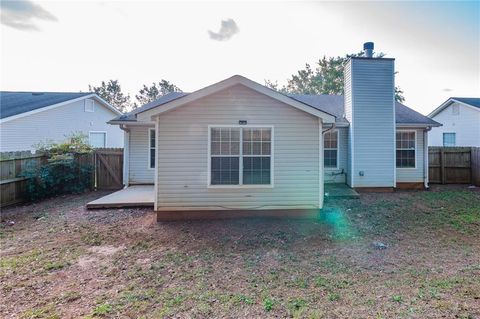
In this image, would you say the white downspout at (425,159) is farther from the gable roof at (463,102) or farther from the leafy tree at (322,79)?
the leafy tree at (322,79)

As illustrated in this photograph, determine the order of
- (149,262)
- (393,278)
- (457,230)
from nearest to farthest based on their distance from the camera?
(393,278) → (149,262) → (457,230)

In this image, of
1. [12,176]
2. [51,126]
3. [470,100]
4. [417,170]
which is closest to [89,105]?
[51,126]

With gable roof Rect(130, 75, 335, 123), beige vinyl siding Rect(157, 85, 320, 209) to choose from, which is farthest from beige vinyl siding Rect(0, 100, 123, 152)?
gable roof Rect(130, 75, 335, 123)

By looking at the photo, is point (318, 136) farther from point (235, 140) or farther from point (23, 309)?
point (23, 309)

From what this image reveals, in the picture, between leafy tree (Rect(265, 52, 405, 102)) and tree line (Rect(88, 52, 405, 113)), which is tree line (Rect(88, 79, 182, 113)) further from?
leafy tree (Rect(265, 52, 405, 102))

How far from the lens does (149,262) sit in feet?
15.5

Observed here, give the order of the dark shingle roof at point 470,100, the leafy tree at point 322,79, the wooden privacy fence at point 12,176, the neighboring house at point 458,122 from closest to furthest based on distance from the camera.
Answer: the wooden privacy fence at point 12,176 → the neighboring house at point 458,122 → the dark shingle roof at point 470,100 → the leafy tree at point 322,79

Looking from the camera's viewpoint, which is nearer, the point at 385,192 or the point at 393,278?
the point at 393,278

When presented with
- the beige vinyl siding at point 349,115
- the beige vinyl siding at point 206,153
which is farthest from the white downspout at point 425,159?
the beige vinyl siding at point 206,153

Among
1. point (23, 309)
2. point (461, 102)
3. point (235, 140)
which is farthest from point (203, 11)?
point (461, 102)

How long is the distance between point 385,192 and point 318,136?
580 centimetres

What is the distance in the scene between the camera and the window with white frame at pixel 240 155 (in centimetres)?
707

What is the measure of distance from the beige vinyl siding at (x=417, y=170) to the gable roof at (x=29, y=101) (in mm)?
18733

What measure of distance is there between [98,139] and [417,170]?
1928 centimetres
